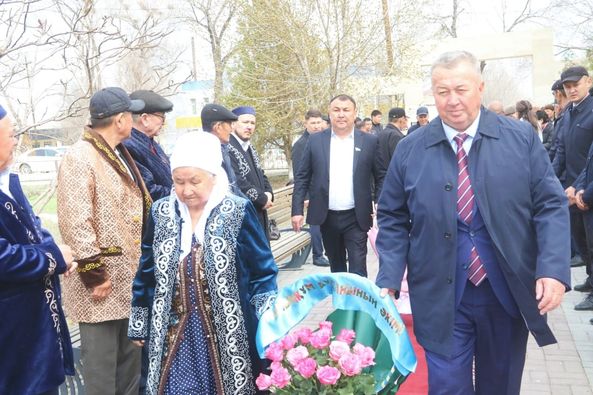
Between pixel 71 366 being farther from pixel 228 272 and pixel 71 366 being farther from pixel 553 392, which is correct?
pixel 553 392

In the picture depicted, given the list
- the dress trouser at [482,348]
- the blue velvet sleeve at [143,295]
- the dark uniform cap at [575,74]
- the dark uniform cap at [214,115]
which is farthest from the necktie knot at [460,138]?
the dark uniform cap at [575,74]

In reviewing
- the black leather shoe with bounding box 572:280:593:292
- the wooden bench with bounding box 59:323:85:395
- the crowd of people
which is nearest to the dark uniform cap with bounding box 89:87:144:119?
the crowd of people

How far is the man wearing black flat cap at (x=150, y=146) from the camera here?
4324mm

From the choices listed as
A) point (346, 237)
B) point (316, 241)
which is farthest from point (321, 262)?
point (346, 237)

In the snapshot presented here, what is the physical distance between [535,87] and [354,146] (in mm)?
19563

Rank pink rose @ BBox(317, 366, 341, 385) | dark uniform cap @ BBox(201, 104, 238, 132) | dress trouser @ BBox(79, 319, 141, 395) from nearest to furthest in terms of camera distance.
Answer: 1. pink rose @ BBox(317, 366, 341, 385)
2. dress trouser @ BBox(79, 319, 141, 395)
3. dark uniform cap @ BBox(201, 104, 238, 132)

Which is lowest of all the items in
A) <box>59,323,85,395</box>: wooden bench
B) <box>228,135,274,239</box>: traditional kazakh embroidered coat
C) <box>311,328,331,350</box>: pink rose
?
<box>59,323,85,395</box>: wooden bench

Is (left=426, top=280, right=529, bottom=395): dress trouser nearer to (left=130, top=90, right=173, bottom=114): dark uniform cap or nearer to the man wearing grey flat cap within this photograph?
the man wearing grey flat cap

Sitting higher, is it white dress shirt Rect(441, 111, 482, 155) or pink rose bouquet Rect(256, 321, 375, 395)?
white dress shirt Rect(441, 111, 482, 155)

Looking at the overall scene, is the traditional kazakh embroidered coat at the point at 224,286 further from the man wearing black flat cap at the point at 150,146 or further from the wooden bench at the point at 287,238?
the wooden bench at the point at 287,238

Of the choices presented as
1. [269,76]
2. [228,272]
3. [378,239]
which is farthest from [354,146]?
[269,76]

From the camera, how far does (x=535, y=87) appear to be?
2297 centimetres

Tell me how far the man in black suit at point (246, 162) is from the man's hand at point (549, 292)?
3425 mm

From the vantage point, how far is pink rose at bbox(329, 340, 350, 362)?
8.03 ft
